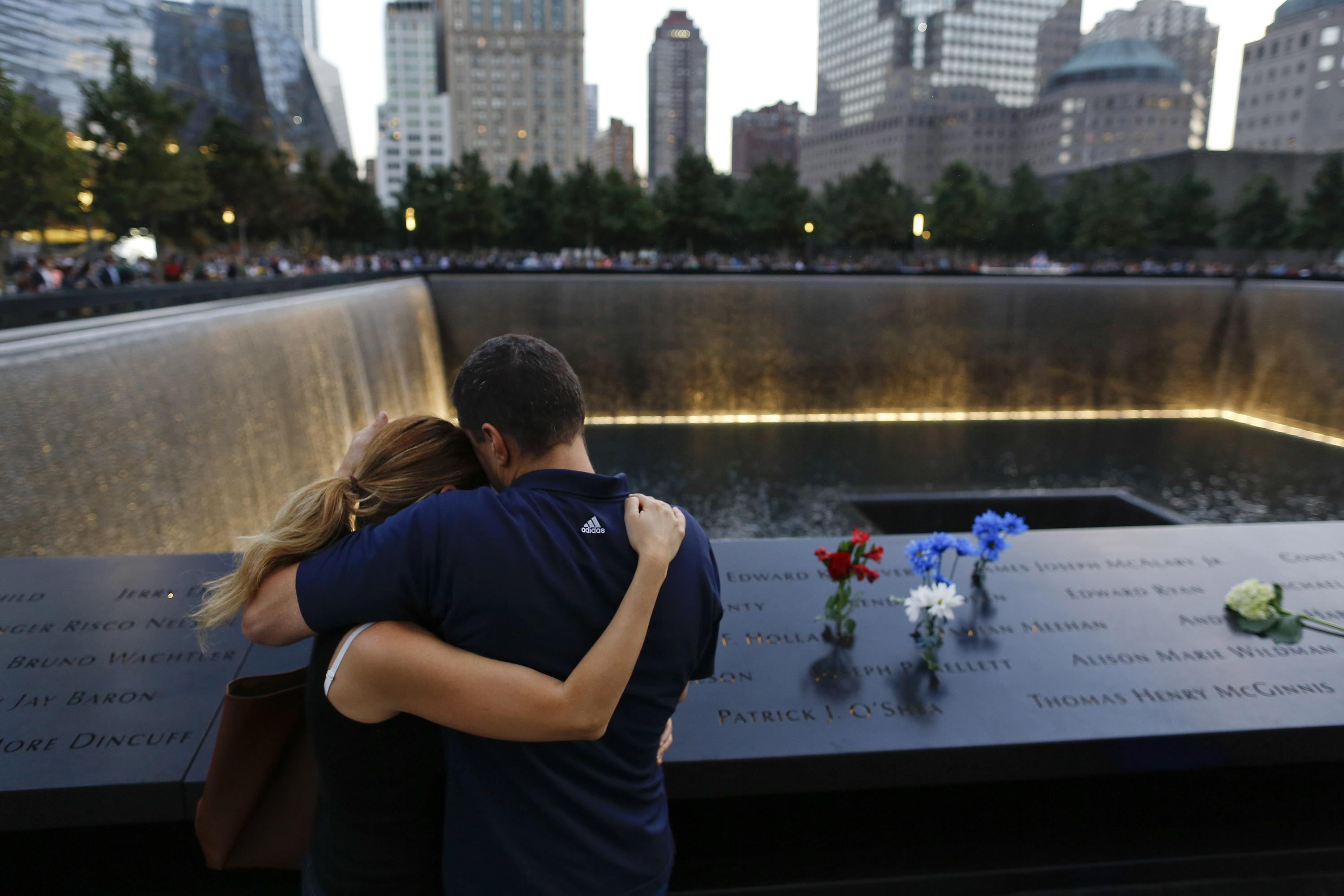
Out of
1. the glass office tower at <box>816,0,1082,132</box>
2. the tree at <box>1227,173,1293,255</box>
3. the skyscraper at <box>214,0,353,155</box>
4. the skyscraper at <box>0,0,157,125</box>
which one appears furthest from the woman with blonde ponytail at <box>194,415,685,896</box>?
the glass office tower at <box>816,0,1082,132</box>

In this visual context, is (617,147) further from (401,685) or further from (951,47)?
(401,685)

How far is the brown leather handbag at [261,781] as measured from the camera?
131cm

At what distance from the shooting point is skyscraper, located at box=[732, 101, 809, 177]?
428 feet

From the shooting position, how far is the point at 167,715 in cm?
209

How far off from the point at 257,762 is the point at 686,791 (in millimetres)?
1006

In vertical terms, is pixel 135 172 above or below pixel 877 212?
below

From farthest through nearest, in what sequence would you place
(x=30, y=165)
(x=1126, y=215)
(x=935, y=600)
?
(x=1126, y=215) → (x=30, y=165) → (x=935, y=600)

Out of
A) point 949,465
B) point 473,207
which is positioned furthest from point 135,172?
point 473,207

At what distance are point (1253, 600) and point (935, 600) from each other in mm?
1195

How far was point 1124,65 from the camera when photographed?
72.5 metres

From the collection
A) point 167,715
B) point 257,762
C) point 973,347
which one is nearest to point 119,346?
point 167,715

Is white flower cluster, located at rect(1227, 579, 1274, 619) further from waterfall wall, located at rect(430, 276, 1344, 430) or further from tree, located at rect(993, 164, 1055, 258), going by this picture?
tree, located at rect(993, 164, 1055, 258)

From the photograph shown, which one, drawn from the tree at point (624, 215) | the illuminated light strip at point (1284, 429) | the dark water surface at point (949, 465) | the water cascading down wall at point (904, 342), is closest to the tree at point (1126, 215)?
the tree at point (624, 215)

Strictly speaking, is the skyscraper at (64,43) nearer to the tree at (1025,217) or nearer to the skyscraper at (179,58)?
the skyscraper at (179,58)
